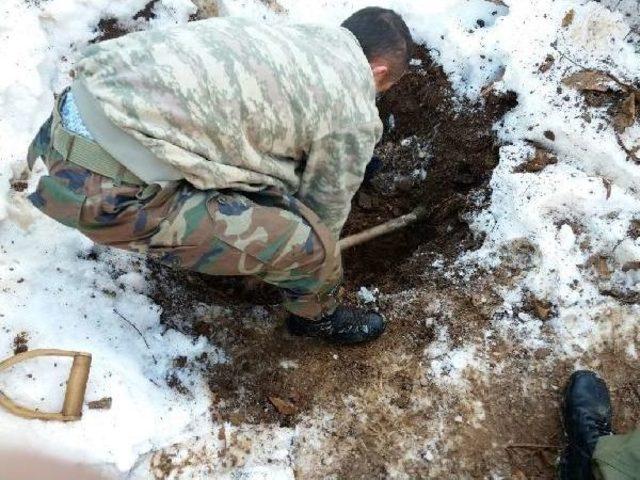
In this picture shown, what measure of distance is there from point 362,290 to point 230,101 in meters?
1.43

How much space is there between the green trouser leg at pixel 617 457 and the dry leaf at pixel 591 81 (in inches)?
77.9

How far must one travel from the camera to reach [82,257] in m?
2.76

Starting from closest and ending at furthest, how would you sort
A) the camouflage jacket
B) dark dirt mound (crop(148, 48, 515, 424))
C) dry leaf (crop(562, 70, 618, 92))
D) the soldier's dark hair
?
the camouflage jacket < the soldier's dark hair < dark dirt mound (crop(148, 48, 515, 424)) < dry leaf (crop(562, 70, 618, 92))

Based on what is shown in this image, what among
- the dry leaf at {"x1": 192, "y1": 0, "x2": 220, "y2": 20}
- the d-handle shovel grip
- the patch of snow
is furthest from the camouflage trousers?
the dry leaf at {"x1": 192, "y1": 0, "x2": 220, "y2": 20}

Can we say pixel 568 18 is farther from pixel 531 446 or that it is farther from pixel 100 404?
pixel 100 404

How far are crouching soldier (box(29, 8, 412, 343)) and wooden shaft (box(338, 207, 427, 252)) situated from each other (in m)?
0.91

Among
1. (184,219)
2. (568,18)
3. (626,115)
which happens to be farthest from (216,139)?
(568,18)

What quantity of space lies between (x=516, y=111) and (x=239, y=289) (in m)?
1.86

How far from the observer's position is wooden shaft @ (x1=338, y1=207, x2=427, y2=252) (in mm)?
3113

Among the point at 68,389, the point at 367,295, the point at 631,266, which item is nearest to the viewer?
the point at 68,389

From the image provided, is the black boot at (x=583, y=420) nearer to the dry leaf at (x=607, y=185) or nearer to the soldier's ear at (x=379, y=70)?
the dry leaf at (x=607, y=185)

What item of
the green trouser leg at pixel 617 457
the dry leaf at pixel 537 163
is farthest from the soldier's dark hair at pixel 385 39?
the green trouser leg at pixel 617 457

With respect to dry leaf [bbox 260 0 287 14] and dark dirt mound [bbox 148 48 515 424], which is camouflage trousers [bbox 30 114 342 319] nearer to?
dark dirt mound [bbox 148 48 515 424]

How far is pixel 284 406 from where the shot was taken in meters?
2.54
